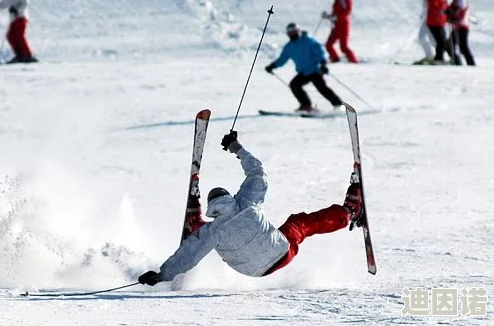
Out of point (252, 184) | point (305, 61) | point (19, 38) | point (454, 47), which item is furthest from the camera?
point (19, 38)

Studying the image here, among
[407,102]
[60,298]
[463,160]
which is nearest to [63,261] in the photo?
[60,298]

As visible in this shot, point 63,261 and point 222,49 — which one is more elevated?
point 63,261

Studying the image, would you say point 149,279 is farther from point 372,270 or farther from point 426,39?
point 426,39

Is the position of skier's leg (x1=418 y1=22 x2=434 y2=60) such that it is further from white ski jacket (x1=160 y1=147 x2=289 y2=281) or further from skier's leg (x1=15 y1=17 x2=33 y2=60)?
white ski jacket (x1=160 y1=147 x2=289 y2=281)

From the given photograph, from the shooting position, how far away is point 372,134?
45.2ft

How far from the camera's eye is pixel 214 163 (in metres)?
12.3

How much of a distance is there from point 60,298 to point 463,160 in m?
6.66

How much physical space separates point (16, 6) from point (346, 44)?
5419mm

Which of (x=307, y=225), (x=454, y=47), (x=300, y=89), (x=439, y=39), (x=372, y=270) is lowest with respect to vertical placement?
(x=454, y=47)

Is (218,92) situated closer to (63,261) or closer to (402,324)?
(63,261)

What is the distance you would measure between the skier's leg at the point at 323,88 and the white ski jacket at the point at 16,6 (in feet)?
22.3

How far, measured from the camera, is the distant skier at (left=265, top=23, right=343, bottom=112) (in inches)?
577

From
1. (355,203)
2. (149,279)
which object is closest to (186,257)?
(149,279)

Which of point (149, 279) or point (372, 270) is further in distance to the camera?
point (372, 270)
